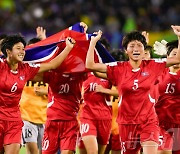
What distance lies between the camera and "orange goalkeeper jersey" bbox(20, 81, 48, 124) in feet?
38.8

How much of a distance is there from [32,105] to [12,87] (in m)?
2.30

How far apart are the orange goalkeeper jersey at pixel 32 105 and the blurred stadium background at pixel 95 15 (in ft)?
36.8

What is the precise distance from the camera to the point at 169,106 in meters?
10.5

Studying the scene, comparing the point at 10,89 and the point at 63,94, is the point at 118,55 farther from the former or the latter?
the point at 10,89

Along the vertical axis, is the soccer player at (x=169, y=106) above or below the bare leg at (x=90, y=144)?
above

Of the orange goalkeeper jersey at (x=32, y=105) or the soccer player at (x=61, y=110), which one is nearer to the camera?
the soccer player at (x=61, y=110)

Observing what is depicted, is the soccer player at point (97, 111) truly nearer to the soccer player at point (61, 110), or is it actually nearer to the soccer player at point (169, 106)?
the soccer player at point (61, 110)

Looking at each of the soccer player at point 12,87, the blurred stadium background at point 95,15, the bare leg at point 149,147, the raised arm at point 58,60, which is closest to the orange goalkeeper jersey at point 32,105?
the raised arm at point 58,60

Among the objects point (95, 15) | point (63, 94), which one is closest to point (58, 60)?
point (63, 94)

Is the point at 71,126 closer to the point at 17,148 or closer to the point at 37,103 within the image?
the point at 17,148

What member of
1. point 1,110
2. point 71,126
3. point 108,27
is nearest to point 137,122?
point 71,126

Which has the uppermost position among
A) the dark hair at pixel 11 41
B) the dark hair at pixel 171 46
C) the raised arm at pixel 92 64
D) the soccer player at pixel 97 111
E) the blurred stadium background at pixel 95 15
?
the blurred stadium background at pixel 95 15

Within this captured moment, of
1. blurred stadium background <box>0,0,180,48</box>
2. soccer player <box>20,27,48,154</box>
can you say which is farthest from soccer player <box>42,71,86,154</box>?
blurred stadium background <box>0,0,180,48</box>

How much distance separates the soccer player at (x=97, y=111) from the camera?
35.5 ft
